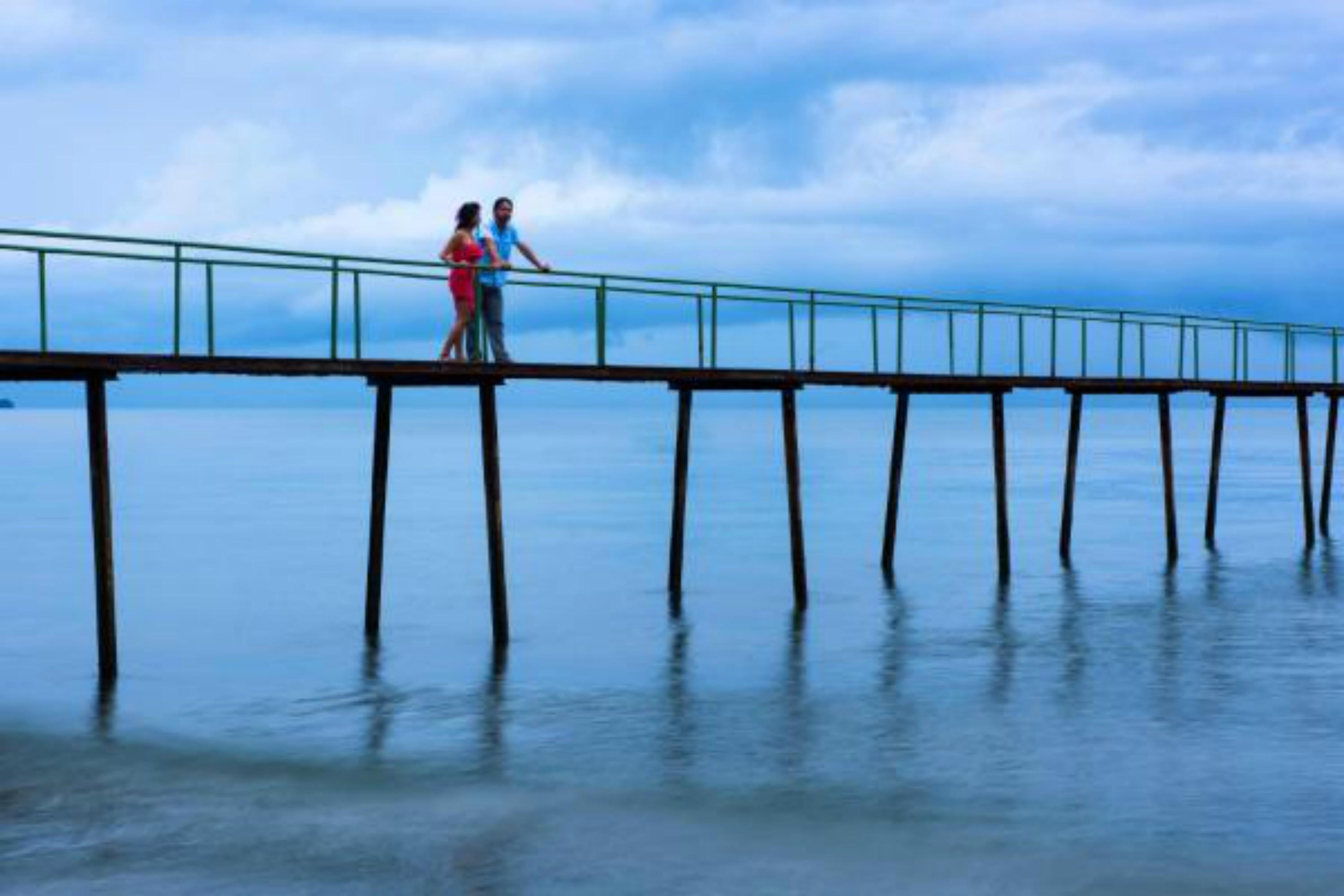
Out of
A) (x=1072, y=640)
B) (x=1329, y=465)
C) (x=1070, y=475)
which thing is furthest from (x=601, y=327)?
(x=1329, y=465)

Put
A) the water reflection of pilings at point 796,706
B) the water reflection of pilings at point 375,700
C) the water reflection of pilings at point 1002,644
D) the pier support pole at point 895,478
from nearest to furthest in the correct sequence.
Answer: the water reflection of pilings at point 796,706 < the water reflection of pilings at point 375,700 < the water reflection of pilings at point 1002,644 < the pier support pole at point 895,478

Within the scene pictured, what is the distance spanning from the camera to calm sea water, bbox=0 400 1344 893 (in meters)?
12.4

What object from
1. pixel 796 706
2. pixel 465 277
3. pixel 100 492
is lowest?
pixel 796 706

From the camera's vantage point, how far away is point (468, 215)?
1922cm

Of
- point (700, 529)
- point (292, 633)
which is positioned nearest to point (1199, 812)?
point (292, 633)

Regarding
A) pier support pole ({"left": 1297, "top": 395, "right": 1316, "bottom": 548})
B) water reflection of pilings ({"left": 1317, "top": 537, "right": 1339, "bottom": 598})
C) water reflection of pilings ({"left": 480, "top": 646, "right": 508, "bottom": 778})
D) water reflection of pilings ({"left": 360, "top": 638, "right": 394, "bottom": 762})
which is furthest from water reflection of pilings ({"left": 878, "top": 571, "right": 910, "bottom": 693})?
pier support pole ({"left": 1297, "top": 395, "right": 1316, "bottom": 548})

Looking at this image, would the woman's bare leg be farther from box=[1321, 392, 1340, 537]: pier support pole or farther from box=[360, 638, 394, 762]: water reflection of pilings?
box=[1321, 392, 1340, 537]: pier support pole

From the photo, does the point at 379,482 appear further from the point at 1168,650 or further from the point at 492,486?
the point at 1168,650

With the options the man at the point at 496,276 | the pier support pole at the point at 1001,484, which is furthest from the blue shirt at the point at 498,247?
the pier support pole at the point at 1001,484

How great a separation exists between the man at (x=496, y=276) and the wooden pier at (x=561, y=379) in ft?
1.15

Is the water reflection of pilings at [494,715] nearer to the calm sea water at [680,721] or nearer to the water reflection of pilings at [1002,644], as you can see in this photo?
the calm sea water at [680,721]

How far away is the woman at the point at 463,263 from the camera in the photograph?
756 inches

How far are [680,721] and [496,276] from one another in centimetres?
513

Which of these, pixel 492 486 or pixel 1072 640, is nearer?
pixel 492 486
